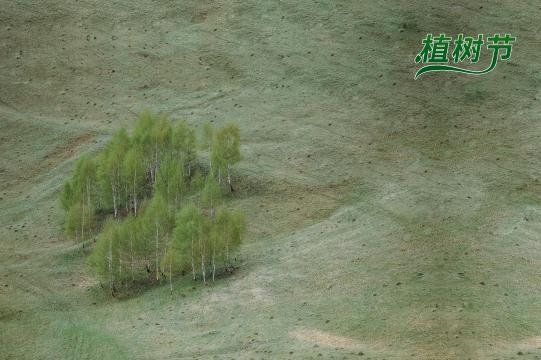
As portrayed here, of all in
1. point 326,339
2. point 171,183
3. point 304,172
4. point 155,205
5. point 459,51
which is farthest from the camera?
point 459,51

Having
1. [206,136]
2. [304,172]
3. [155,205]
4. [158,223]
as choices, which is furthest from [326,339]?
[206,136]

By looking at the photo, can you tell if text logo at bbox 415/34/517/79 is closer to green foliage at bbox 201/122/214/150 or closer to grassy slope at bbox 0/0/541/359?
grassy slope at bbox 0/0/541/359

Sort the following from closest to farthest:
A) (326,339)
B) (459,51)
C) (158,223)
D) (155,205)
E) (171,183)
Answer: (326,339), (158,223), (155,205), (171,183), (459,51)

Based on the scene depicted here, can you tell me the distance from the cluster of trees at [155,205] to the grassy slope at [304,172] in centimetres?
323

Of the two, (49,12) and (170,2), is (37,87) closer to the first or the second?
(49,12)

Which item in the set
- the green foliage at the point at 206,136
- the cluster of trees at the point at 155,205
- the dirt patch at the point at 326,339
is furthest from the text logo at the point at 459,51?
the dirt patch at the point at 326,339

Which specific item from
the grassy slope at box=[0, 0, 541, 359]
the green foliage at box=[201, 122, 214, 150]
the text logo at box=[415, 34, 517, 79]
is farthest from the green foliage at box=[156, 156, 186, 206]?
the text logo at box=[415, 34, 517, 79]

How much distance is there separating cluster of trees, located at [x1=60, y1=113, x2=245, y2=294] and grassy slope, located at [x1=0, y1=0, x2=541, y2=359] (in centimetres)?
323

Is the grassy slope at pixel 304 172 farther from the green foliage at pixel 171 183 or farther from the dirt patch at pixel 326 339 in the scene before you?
the green foliage at pixel 171 183

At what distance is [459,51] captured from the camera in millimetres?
121812

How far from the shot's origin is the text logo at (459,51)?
120 m

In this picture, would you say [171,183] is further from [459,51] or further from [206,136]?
[459,51]

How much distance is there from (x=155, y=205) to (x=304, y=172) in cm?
2233

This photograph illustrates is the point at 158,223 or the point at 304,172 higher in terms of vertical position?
the point at 304,172
